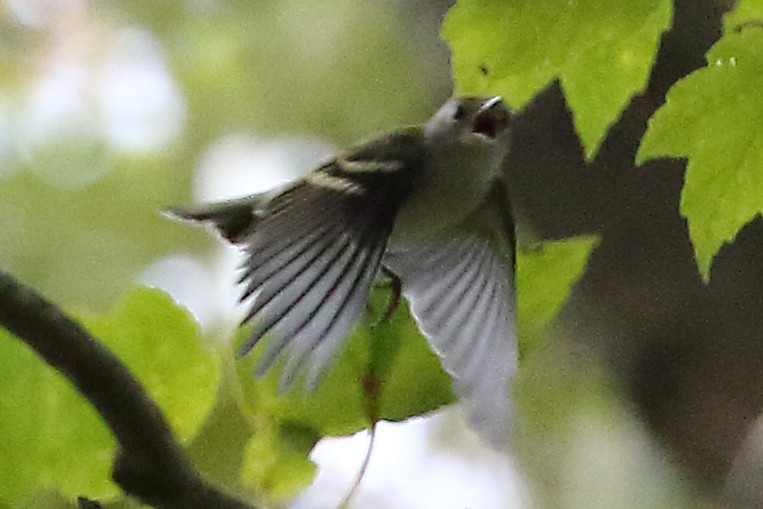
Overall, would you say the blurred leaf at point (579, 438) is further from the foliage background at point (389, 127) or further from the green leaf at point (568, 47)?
the green leaf at point (568, 47)

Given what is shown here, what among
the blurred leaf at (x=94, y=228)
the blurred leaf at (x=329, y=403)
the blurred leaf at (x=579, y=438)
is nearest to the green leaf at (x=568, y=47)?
the blurred leaf at (x=329, y=403)

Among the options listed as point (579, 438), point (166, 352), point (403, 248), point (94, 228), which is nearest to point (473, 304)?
point (403, 248)

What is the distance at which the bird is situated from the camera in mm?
329

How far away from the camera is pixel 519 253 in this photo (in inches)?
17.2

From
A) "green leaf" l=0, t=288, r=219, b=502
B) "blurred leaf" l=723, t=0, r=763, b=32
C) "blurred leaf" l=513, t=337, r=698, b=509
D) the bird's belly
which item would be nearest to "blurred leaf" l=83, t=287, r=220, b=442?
"green leaf" l=0, t=288, r=219, b=502

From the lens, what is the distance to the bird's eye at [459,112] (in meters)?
0.45

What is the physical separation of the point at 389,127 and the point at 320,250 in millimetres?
566

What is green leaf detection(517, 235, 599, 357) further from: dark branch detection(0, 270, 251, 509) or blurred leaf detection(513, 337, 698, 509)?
blurred leaf detection(513, 337, 698, 509)

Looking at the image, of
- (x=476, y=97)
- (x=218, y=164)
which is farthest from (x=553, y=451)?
(x=476, y=97)

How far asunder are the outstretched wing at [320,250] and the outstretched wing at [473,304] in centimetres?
5

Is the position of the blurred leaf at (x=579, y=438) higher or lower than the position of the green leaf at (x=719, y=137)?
lower

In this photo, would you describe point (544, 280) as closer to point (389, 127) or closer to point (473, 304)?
point (473, 304)

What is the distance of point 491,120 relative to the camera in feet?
1.50

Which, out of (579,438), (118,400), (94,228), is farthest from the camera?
(94,228)
